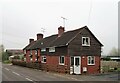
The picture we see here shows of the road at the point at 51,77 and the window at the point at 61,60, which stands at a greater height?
the window at the point at 61,60

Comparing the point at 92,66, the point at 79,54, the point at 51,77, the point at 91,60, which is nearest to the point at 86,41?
the point at 79,54

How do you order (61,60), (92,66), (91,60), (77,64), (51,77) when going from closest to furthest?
(51,77) < (77,64) < (92,66) < (91,60) < (61,60)

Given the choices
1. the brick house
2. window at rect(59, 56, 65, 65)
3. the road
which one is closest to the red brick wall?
the brick house

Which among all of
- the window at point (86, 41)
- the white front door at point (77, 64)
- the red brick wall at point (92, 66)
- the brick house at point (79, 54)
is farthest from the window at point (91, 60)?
the window at point (86, 41)

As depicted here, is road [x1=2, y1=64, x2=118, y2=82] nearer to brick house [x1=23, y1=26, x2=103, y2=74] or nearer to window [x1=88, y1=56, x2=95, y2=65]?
brick house [x1=23, y1=26, x2=103, y2=74]

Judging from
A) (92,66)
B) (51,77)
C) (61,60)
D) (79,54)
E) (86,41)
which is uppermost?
(86,41)

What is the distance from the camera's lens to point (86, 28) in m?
34.2

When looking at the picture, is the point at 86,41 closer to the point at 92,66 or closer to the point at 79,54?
the point at 79,54

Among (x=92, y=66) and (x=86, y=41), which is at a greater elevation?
(x=86, y=41)

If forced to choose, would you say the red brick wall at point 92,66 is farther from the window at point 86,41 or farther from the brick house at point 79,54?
the window at point 86,41

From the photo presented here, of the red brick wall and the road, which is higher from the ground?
the red brick wall

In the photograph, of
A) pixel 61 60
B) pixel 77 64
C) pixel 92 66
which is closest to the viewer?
pixel 77 64

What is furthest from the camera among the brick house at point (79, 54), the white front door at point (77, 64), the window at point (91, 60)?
the window at point (91, 60)

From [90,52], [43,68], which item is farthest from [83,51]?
[43,68]
